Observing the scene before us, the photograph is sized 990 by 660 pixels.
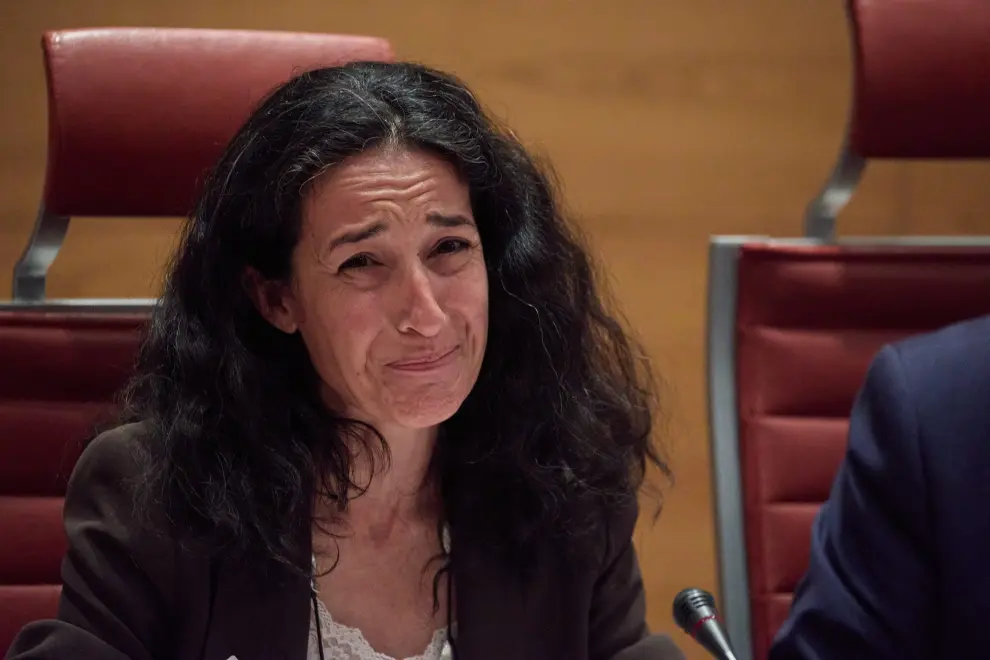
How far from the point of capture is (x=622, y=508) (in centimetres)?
132

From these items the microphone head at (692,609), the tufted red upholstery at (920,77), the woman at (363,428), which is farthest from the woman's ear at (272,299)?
the tufted red upholstery at (920,77)

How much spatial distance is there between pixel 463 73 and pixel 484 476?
114cm

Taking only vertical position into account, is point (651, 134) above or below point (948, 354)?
above

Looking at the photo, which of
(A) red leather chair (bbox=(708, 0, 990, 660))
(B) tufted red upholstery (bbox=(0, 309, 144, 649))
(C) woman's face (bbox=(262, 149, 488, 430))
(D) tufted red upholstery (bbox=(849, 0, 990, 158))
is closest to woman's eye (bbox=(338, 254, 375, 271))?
(C) woman's face (bbox=(262, 149, 488, 430))

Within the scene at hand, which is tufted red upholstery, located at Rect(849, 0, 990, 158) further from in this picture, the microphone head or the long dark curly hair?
the microphone head

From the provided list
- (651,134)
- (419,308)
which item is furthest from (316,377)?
(651,134)

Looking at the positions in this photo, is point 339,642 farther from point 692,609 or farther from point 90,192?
point 90,192

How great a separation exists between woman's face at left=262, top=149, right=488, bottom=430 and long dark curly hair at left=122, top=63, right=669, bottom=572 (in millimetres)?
33

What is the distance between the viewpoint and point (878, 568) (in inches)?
39.6

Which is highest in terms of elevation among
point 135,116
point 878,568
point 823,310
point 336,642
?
point 135,116

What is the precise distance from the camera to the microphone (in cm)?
108

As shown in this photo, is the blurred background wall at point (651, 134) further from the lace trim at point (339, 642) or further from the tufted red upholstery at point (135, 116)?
the lace trim at point (339, 642)

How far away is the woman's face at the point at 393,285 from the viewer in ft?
3.78

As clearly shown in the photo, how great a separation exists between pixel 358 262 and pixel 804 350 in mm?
649
